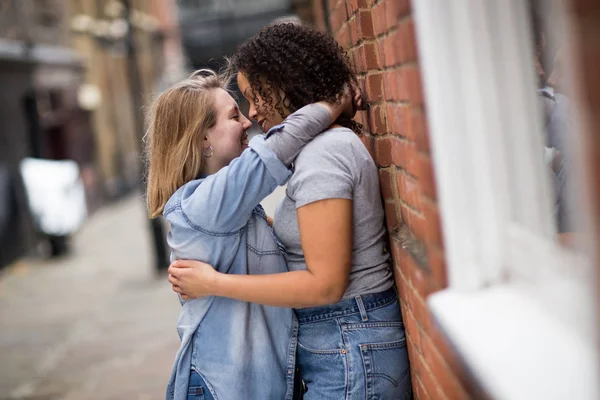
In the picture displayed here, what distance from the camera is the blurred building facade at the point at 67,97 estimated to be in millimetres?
12406

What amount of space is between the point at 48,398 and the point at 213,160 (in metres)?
4.02

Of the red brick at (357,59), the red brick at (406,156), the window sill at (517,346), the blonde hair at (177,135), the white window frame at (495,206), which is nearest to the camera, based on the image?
the window sill at (517,346)

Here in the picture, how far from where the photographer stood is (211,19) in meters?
36.3

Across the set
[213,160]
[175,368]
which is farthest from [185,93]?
[175,368]

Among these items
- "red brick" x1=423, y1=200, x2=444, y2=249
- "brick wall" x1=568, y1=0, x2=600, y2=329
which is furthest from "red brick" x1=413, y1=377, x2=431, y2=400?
"brick wall" x1=568, y1=0, x2=600, y2=329

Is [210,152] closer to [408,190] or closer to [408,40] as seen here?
[408,190]

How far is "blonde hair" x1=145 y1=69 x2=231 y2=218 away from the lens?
2.40m

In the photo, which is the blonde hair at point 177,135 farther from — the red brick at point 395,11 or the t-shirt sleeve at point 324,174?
the red brick at point 395,11

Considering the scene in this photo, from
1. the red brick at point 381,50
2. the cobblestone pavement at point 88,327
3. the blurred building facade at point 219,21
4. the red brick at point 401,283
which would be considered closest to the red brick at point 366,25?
the red brick at point 381,50

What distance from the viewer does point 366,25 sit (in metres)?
2.50

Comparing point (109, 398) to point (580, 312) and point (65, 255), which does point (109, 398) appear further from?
point (65, 255)

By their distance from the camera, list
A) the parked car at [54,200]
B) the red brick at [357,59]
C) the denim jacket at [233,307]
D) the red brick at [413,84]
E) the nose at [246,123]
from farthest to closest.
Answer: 1. the parked car at [54,200]
2. the red brick at [357,59]
3. the nose at [246,123]
4. the denim jacket at [233,307]
5. the red brick at [413,84]

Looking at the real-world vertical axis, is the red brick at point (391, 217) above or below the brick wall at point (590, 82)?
below

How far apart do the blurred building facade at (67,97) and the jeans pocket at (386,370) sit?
706 cm
